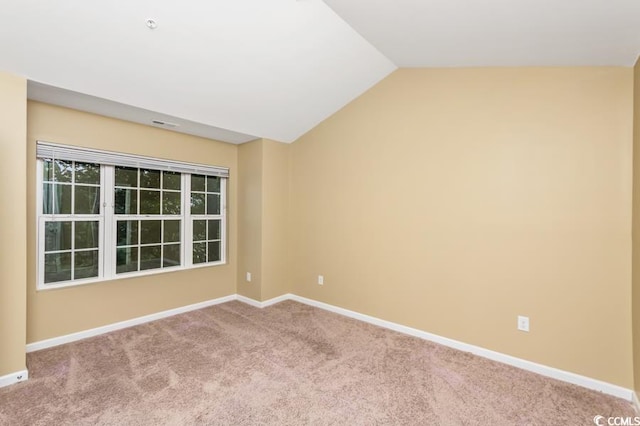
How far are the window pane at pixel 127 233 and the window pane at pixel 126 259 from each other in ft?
0.23

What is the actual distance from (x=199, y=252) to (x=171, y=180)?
1014 millimetres

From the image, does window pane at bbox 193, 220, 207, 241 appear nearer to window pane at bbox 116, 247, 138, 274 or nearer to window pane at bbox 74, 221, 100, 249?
window pane at bbox 116, 247, 138, 274

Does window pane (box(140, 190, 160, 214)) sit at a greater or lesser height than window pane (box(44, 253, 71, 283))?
greater

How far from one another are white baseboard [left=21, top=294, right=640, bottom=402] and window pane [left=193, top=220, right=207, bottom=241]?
0.87m

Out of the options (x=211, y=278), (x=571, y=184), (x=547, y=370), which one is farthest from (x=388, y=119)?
(x=211, y=278)

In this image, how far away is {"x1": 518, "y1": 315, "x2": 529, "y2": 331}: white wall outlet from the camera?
8.18 ft

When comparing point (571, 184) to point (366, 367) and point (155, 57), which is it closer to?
point (366, 367)

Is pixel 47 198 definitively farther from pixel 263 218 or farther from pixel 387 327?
pixel 387 327

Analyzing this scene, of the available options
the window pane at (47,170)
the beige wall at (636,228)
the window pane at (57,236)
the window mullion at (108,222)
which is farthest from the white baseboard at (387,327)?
the window pane at (47,170)

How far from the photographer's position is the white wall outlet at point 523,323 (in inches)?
98.1

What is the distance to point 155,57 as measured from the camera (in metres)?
2.30

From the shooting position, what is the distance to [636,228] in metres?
2.04

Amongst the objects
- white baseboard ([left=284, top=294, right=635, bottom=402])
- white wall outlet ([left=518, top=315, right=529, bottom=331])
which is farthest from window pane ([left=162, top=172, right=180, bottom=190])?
white wall outlet ([left=518, top=315, right=529, bottom=331])

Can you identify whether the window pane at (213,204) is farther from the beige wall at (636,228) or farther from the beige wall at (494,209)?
the beige wall at (636,228)
